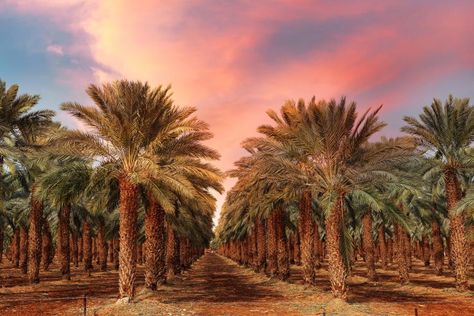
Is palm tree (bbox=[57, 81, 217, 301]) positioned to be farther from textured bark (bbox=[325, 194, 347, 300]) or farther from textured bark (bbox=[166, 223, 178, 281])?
textured bark (bbox=[166, 223, 178, 281])

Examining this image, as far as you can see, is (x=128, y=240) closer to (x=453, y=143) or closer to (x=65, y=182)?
(x=65, y=182)

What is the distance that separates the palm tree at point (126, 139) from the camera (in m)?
19.5

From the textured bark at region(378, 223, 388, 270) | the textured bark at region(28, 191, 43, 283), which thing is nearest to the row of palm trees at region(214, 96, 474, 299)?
the textured bark at region(378, 223, 388, 270)

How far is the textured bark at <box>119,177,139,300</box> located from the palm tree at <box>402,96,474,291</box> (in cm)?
1671

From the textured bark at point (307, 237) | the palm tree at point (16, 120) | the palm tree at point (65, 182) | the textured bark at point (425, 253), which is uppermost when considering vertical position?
the palm tree at point (16, 120)

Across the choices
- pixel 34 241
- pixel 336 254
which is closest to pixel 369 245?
pixel 336 254

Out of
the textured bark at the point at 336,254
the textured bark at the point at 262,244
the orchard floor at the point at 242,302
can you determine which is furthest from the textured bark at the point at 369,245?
the textured bark at the point at 336,254

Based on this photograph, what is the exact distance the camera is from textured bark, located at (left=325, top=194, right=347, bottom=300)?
20.4 m

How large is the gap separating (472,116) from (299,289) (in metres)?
13.6

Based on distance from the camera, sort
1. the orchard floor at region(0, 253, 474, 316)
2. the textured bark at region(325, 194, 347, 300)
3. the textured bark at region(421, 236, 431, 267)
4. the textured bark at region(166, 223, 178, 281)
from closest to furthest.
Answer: the orchard floor at region(0, 253, 474, 316) → the textured bark at region(325, 194, 347, 300) → the textured bark at region(166, 223, 178, 281) → the textured bark at region(421, 236, 431, 267)

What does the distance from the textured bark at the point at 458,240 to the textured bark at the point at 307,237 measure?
768cm

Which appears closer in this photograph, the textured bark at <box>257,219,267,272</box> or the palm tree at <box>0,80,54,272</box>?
the palm tree at <box>0,80,54,272</box>

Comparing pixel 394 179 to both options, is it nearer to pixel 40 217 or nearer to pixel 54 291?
pixel 54 291

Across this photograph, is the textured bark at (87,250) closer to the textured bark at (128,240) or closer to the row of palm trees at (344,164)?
the row of palm trees at (344,164)
